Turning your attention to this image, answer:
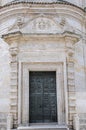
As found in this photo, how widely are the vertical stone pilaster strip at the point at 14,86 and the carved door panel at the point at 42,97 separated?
2.34 ft

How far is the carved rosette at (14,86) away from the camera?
10672 millimetres

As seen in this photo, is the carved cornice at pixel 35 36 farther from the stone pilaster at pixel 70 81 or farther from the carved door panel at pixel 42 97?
the carved door panel at pixel 42 97

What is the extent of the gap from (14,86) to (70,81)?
2.22 metres

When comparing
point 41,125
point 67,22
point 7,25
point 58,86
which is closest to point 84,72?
point 58,86

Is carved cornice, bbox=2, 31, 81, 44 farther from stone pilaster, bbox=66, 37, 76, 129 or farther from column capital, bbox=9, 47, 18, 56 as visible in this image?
column capital, bbox=9, 47, 18, 56

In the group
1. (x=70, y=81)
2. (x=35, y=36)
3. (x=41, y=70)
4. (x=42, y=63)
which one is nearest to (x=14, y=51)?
(x=35, y=36)

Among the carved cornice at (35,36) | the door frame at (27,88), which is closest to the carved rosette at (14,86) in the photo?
the door frame at (27,88)

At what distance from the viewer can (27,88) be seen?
36.4 feet

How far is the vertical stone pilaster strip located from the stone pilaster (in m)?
2.06

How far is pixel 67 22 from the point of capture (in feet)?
38.9

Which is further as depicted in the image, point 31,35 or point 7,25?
point 7,25

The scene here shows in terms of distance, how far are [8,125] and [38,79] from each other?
2.28 meters

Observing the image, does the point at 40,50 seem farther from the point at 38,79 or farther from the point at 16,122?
the point at 16,122

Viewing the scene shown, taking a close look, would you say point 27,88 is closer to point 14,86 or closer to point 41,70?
point 14,86
